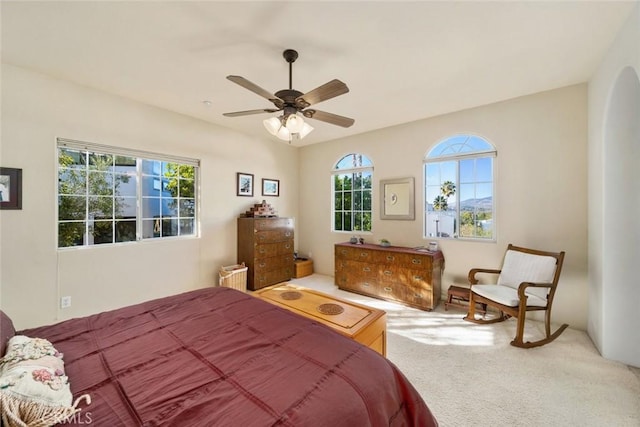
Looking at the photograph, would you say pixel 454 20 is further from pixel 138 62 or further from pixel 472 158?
pixel 138 62

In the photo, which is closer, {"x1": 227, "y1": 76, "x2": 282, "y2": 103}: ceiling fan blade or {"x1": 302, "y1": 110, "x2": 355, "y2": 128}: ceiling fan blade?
{"x1": 227, "y1": 76, "x2": 282, "y2": 103}: ceiling fan blade

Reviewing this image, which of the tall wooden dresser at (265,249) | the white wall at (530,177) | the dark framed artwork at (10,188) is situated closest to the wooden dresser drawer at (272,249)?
the tall wooden dresser at (265,249)

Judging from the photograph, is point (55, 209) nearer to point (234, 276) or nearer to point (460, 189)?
point (234, 276)

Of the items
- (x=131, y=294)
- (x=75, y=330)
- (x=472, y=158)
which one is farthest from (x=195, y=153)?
(x=472, y=158)

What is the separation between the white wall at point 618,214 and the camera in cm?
216

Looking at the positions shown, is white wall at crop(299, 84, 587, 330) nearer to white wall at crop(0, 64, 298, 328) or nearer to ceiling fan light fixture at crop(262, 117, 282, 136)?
ceiling fan light fixture at crop(262, 117, 282, 136)

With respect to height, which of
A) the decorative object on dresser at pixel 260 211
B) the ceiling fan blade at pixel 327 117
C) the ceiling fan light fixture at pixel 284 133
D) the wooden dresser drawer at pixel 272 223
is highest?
the ceiling fan blade at pixel 327 117

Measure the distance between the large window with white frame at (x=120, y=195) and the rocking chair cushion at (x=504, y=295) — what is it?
13.0 ft

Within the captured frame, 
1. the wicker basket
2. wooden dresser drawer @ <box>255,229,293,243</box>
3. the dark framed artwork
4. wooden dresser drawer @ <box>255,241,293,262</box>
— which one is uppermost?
the dark framed artwork

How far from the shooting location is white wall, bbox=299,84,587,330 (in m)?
2.82

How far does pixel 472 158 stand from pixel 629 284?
1.98 meters

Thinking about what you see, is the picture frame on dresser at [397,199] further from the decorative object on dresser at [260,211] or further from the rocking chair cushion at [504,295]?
the decorative object on dresser at [260,211]

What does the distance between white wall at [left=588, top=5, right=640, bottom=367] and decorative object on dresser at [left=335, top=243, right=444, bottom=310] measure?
1.53 meters

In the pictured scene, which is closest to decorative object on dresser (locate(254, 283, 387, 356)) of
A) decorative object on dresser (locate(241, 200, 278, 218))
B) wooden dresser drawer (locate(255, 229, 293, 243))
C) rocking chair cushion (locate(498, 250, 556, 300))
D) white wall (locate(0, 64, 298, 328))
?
rocking chair cushion (locate(498, 250, 556, 300))
